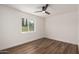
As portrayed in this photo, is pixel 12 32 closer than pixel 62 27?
No

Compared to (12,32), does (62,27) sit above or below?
above

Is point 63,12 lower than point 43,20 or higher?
higher

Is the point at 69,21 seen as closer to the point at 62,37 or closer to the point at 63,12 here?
the point at 63,12

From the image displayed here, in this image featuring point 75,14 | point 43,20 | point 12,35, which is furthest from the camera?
point 12,35

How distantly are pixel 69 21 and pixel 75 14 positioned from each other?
18 centimetres

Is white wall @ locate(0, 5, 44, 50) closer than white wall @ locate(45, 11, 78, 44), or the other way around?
white wall @ locate(45, 11, 78, 44)

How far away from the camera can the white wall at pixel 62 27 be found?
121 cm

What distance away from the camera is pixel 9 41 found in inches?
57.0

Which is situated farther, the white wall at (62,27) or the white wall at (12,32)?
the white wall at (12,32)

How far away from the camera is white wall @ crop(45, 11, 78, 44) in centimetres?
121

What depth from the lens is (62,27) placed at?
4.17 feet
